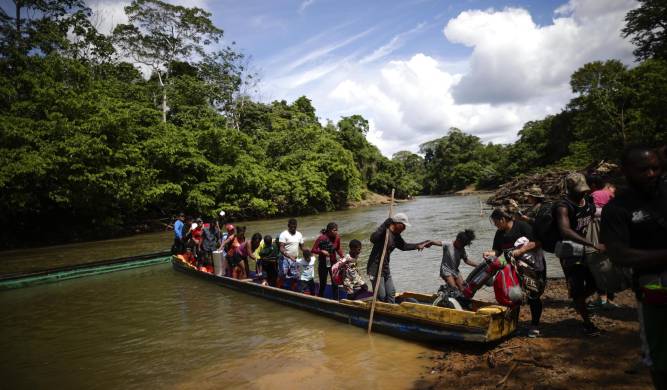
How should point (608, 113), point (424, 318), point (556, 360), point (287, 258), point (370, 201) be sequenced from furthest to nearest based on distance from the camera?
point (370, 201) → point (608, 113) → point (287, 258) → point (424, 318) → point (556, 360)

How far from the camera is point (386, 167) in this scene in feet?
207

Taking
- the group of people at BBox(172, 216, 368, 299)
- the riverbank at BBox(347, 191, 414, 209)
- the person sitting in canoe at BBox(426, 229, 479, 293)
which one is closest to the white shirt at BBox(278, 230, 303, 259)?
the group of people at BBox(172, 216, 368, 299)

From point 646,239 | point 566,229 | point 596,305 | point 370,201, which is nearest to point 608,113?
point 370,201

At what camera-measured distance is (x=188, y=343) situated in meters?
6.99

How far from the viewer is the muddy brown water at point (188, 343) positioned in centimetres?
544

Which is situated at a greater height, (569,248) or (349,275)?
(569,248)

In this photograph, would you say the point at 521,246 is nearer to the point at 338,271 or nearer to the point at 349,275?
the point at 349,275

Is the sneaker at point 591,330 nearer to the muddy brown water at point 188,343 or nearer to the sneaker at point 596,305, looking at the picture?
the sneaker at point 596,305

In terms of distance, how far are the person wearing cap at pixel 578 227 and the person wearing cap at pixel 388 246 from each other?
202cm

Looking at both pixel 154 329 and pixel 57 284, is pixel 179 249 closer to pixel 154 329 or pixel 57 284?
pixel 57 284

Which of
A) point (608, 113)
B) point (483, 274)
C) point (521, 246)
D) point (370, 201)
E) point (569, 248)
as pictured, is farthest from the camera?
point (370, 201)

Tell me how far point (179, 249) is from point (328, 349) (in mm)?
10253

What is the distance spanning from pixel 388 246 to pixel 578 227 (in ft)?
8.90

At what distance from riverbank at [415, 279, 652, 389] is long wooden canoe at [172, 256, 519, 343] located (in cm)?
25
